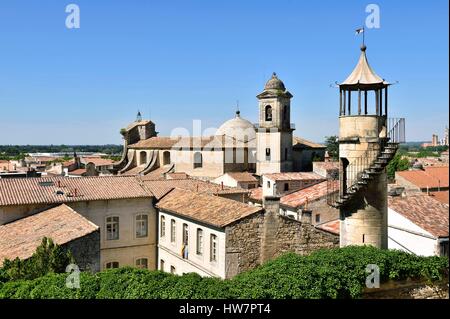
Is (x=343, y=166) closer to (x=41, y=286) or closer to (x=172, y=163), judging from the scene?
(x=41, y=286)

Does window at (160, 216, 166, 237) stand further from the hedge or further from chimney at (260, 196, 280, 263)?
the hedge

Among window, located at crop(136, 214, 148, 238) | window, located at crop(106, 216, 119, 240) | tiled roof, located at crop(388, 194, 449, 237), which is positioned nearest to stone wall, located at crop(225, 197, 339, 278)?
tiled roof, located at crop(388, 194, 449, 237)

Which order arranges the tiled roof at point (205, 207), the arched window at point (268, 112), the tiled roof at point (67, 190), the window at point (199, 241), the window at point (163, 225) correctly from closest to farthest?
the tiled roof at point (205, 207), the window at point (199, 241), the tiled roof at point (67, 190), the window at point (163, 225), the arched window at point (268, 112)

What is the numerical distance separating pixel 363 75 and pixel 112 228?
16536mm

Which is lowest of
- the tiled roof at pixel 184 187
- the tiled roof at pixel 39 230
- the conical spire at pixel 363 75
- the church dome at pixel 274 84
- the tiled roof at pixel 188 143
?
the tiled roof at pixel 39 230

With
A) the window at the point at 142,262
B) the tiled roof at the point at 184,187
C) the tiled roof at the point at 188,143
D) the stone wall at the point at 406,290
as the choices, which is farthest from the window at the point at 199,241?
the tiled roof at the point at 188,143

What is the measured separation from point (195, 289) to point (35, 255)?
25.7 ft

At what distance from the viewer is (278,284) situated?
13609 millimetres

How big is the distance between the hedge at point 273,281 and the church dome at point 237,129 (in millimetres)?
43838

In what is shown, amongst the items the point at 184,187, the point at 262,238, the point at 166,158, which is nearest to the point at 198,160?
the point at 166,158

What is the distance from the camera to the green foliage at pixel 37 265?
55.5 ft

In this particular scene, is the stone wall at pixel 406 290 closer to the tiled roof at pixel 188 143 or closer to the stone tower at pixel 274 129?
the stone tower at pixel 274 129

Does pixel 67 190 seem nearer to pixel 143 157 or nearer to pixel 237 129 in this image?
pixel 237 129
